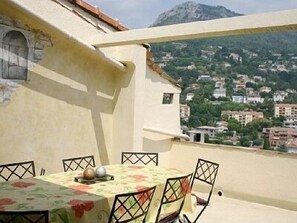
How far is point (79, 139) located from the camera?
6.51 meters

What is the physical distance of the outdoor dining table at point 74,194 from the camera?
3186mm

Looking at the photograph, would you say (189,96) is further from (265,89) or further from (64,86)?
(64,86)

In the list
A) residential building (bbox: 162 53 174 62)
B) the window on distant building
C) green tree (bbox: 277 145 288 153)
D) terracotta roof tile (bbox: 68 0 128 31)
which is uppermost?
Answer: residential building (bbox: 162 53 174 62)

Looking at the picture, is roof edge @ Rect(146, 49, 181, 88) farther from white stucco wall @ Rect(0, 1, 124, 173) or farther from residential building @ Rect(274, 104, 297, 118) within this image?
residential building @ Rect(274, 104, 297, 118)

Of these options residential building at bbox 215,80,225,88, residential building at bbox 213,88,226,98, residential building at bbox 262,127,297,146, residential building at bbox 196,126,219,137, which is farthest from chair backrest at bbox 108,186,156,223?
residential building at bbox 215,80,225,88

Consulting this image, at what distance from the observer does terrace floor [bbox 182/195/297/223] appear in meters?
5.85

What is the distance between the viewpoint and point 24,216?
281cm

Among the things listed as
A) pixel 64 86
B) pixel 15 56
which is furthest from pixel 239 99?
pixel 15 56

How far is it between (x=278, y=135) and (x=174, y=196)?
4.10 metres

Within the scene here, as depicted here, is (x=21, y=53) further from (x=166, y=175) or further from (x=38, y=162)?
(x=166, y=175)

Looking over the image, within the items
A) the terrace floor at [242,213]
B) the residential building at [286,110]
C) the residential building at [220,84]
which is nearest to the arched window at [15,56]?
the terrace floor at [242,213]

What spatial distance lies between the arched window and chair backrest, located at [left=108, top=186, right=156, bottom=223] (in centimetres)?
279

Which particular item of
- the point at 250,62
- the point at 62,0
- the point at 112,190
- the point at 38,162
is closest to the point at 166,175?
the point at 112,190

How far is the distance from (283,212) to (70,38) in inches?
173
